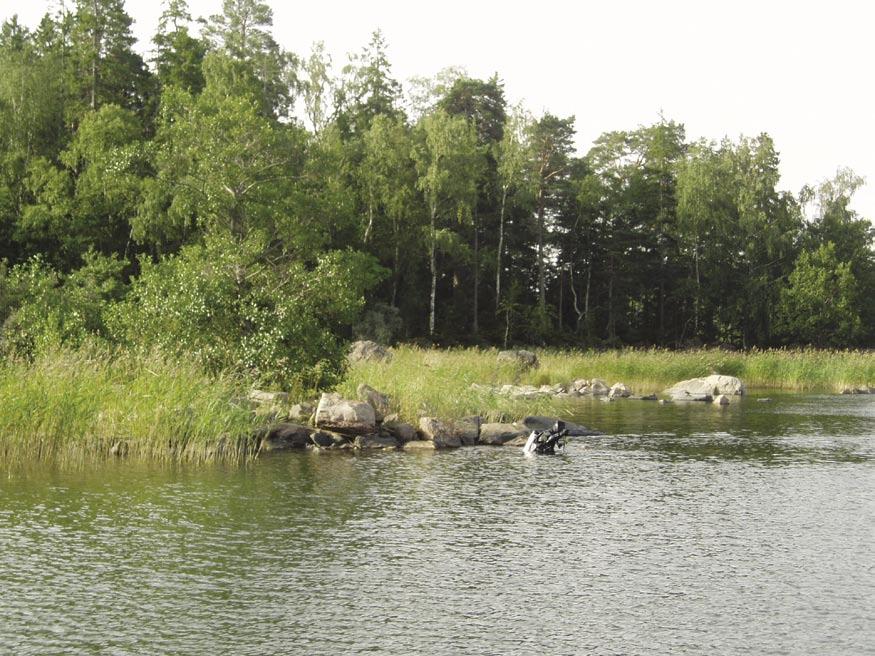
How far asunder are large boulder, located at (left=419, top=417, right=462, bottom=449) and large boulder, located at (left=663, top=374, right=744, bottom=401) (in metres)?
17.5

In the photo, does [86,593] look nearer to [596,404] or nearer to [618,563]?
[618,563]

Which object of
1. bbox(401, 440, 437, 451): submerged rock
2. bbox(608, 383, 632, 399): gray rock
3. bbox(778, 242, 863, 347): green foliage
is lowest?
bbox(401, 440, 437, 451): submerged rock

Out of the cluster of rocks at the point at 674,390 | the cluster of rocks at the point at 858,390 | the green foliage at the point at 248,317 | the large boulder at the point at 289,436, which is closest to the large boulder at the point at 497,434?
the green foliage at the point at 248,317

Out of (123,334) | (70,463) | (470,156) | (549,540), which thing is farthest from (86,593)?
(470,156)

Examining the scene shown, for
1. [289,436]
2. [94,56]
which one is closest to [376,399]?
[289,436]

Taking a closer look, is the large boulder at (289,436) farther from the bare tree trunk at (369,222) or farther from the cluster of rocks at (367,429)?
the bare tree trunk at (369,222)

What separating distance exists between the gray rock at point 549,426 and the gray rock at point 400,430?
3333 mm

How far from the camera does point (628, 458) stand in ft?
61.9

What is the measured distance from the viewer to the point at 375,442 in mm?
20078

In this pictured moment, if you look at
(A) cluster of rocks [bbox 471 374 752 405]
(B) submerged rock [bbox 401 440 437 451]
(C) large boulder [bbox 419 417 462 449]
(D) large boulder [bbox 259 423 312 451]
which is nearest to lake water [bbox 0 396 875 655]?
(D) large boulder [bbox 259 423 312 451]

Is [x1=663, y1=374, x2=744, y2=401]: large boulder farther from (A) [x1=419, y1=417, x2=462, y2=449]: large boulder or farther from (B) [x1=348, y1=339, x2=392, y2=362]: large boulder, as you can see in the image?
(A) [x1=419, y1=417, x2=462, y2=449]: large boulder

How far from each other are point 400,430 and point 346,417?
1.39 m

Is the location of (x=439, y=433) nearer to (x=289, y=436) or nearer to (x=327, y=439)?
(x=327, y=439)

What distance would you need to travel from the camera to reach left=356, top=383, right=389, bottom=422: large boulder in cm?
2170
